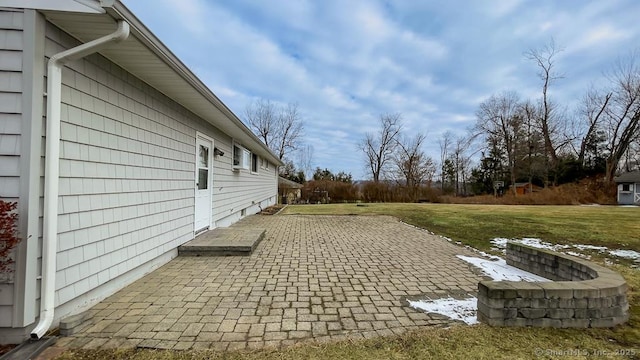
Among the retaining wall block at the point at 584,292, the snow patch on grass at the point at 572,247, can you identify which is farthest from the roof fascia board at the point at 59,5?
the snow patch on grass at the point at 572,247

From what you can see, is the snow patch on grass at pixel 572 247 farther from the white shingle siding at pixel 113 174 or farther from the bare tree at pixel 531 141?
the bare tree at pixel 531 141

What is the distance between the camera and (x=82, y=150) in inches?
110

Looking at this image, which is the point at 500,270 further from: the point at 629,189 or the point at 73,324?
the point at 629,189

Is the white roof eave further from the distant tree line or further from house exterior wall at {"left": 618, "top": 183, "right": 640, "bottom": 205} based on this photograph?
house exterior wall at {"left": 618, "top": 183, "right": 640, "bottom": 205}

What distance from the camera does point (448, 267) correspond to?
15.0 ft

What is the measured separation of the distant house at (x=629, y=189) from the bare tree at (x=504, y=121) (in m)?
7.54

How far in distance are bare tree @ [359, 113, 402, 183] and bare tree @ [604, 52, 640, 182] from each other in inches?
755

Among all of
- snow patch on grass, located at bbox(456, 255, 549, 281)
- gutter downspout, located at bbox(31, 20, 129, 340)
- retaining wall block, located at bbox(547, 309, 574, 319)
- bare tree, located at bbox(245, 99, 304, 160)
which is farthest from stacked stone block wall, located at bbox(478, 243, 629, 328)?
bare tree, located at bbox(245, 99, 304, 160)

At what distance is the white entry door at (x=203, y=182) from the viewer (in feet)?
19.2

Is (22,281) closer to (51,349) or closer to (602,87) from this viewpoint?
(51,349)

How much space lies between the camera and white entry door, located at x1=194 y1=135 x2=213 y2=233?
586cm

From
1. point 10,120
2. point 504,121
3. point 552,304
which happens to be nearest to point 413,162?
point 504,121

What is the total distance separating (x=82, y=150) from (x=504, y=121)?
3587cm

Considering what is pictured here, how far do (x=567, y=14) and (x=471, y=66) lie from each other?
3.74 m
